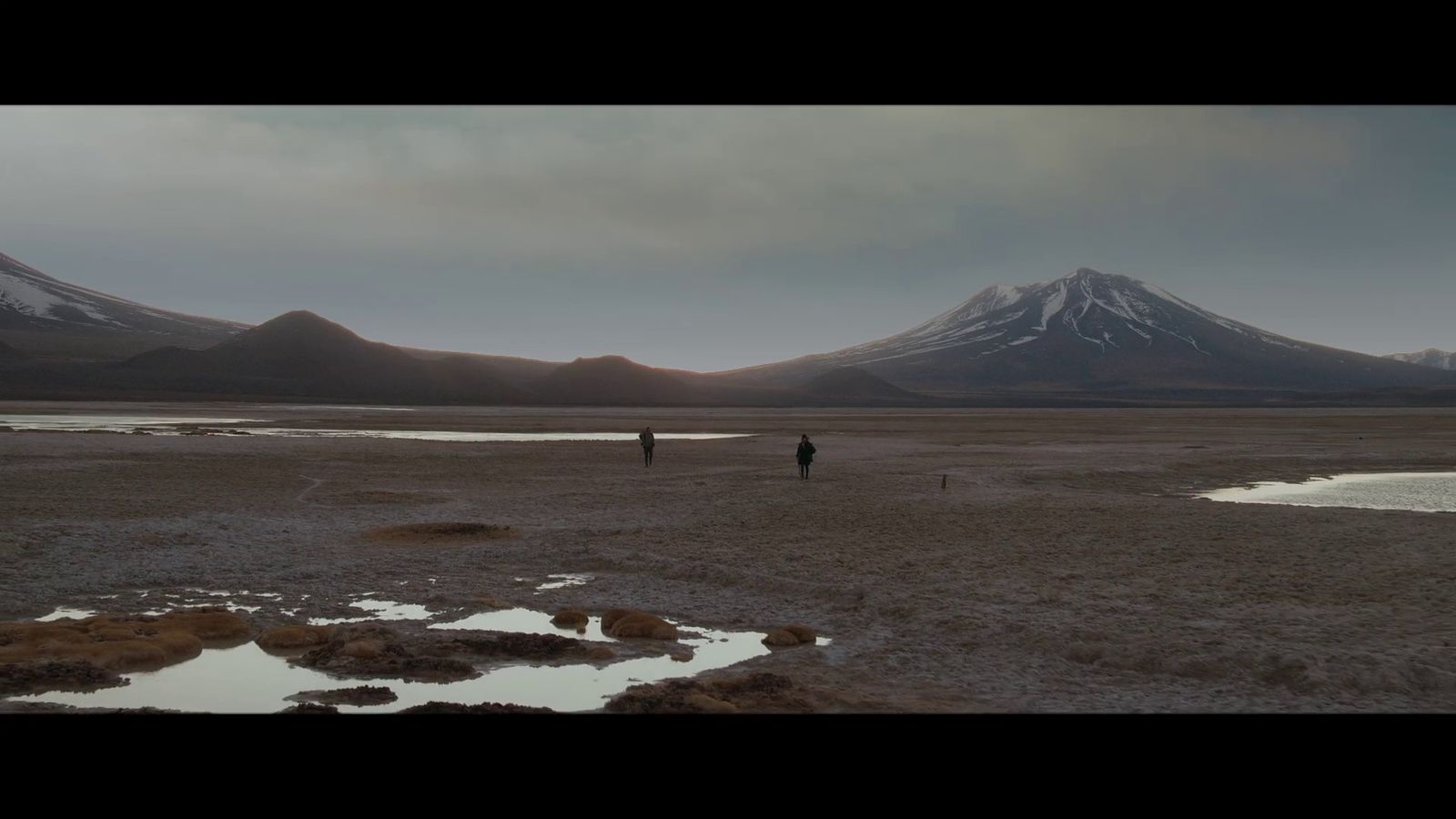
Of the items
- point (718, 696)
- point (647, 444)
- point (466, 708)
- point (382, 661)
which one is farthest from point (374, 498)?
point (718, 696)

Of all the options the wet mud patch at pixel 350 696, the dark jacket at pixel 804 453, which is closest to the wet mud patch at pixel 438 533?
the wet mud patch at pixel 350 696

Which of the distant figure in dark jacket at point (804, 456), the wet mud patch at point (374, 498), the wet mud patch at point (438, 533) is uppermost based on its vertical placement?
the distant figure in dark jacket at point (804, 456)

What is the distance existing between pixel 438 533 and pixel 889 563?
26.8ft

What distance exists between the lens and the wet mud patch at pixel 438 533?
16.0 metres

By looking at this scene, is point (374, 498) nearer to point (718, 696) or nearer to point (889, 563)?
point (889, 563)

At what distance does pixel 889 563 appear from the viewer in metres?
14.0

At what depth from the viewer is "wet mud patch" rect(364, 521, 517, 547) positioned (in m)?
16.0

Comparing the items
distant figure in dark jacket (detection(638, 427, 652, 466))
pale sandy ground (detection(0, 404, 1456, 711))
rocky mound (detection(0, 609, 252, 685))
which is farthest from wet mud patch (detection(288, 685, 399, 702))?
distant figure in dark jacket (detection(638, 427, 652, 466))

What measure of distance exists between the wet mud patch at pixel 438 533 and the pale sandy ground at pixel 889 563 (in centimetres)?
59

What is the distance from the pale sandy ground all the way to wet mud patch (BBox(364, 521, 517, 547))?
0.59 meters

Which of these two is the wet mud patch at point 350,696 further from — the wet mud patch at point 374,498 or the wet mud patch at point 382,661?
the wet mud patch at point 374,498
